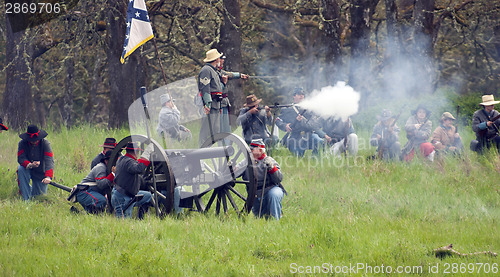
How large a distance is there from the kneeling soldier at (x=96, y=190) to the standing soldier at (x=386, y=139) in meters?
5.61

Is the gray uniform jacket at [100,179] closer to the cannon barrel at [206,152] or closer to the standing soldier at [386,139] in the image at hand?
the cannon barrel at [206,152]

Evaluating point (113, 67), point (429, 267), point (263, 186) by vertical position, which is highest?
point (113, 67)

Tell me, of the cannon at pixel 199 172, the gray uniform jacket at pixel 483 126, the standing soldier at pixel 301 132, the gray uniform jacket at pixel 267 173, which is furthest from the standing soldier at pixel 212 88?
the gray uniform jacket at pixel 483 126

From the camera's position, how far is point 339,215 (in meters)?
8.76

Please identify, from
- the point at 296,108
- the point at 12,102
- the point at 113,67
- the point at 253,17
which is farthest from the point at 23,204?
the point at 253,17

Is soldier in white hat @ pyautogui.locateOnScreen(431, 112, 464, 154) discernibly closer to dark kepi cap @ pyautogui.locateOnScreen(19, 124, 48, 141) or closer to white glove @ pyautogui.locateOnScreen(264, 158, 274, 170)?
white glove @ pyautogui.locateOnScreen(264, 158, 274, 170)

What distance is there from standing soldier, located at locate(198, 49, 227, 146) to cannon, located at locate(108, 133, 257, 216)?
5.58 feet

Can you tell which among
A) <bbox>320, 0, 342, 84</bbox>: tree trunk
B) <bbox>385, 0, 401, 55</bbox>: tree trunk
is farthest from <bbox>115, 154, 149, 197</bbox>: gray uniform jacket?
<bbox>385, 0, 401, 55</bbox>: tree trunk

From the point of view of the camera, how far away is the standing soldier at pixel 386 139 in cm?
1219

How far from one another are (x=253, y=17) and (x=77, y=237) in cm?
1487

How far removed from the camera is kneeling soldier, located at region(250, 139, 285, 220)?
25.6 feet

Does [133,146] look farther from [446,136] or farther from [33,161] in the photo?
[446,136]

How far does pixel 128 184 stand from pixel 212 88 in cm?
257

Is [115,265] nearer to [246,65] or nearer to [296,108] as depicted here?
[296,108]
